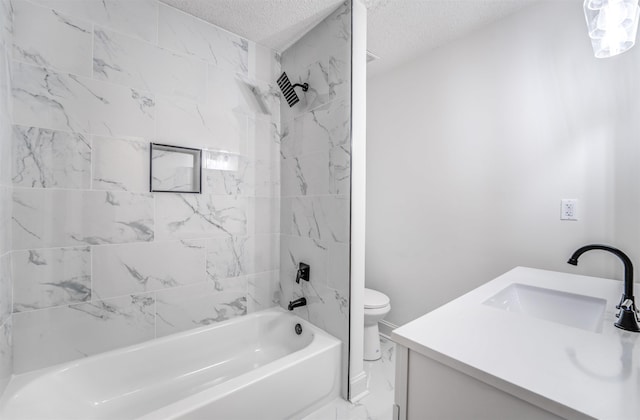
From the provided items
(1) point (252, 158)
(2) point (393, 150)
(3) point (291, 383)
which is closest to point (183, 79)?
(1) point (252, 158)

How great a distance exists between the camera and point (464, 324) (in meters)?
0.82

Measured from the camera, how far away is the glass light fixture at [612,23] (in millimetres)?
958

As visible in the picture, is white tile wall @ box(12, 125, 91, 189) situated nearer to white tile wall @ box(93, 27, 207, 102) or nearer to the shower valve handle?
white tile wall @ box(93, 27, 207, 102)

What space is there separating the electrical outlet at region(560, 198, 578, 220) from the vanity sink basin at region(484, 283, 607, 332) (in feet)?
1.98

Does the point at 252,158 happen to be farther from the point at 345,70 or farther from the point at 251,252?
the point at 345,70

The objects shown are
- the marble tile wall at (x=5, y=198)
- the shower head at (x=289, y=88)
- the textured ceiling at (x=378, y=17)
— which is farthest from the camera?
the shower head at (x=289, y=88)

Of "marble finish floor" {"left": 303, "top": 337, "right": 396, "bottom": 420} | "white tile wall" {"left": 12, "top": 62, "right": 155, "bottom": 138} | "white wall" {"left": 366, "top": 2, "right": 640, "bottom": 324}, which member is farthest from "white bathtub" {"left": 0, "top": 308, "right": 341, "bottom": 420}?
"white tile wall" {"left": 12, "top": 62, "right": 155, "bottom": 138}

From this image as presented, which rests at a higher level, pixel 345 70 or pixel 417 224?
pixel 345 70

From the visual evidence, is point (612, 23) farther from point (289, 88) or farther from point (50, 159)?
point (50, 159)

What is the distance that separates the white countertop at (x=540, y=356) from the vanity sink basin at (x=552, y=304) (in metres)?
0.09

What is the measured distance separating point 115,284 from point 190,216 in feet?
1.78

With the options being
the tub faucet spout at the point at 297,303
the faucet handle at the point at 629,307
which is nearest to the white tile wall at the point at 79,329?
the tub faucet spout at the point at 297,303

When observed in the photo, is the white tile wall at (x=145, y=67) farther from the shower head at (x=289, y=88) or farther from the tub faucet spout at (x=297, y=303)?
the tub faucet spout at (x=297, y=303)

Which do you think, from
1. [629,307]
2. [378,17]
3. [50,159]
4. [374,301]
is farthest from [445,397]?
[378,17]
